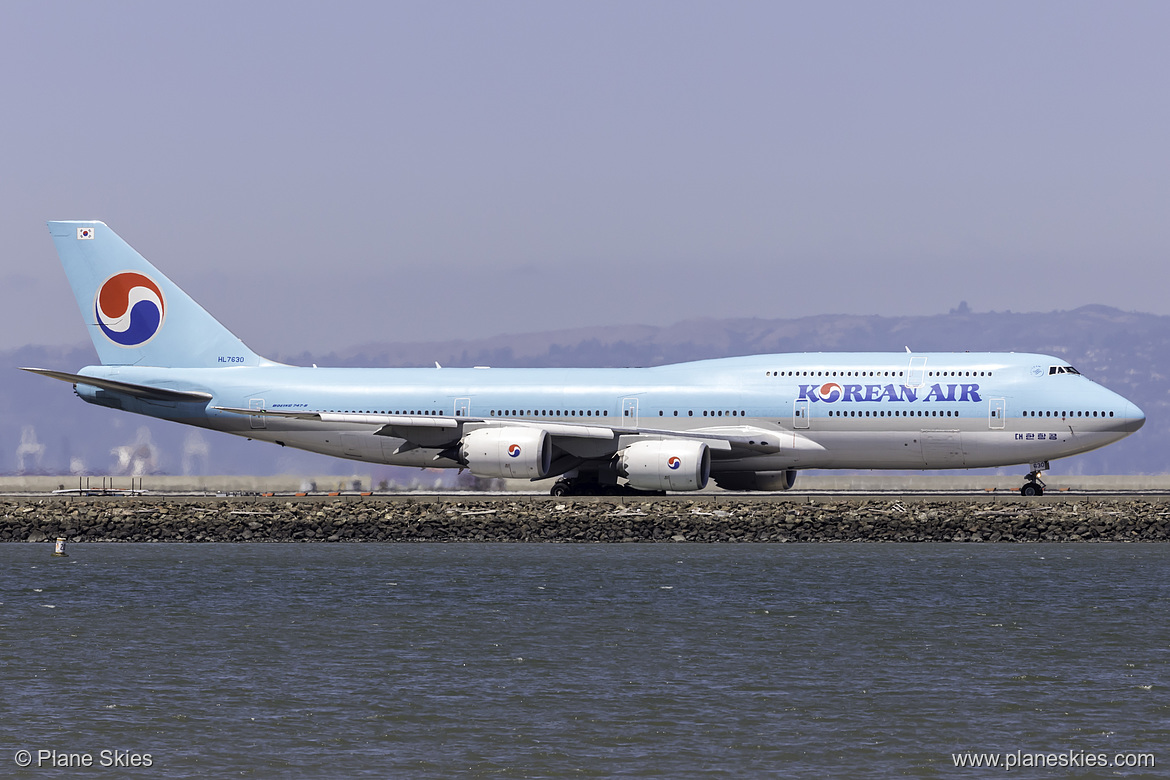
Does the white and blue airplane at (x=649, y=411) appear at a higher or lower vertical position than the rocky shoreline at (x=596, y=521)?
higher

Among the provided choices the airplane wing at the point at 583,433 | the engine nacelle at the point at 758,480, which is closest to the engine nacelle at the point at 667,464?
the airplane wing at the point at 583,433

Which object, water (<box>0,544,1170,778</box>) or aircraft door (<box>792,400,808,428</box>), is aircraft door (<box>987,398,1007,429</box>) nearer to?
water (<box>0,544,1170,778</box>)

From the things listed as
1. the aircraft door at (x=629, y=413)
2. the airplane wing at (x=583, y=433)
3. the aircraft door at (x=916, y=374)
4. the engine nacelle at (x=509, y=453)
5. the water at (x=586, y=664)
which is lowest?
the water at (x=586, y=664)

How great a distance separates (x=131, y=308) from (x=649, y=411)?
21399mm

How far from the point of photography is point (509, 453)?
4928 cm

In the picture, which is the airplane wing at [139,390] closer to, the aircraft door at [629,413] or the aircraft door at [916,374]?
the aircraft door at [629,413]

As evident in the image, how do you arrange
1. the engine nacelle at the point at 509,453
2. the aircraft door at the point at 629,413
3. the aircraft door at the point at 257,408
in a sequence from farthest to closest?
1. the aircraft door at the point at 257,408
2. the aircraft door at the point at 629,413
3. the engine nacelle at the point at 509,453

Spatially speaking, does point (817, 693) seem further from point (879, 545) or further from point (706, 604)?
point (879, 545)

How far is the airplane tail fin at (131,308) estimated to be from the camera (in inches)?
2263

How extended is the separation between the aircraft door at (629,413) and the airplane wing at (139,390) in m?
15.7

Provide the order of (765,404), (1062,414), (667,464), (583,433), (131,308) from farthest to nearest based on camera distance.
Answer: (131,308), (765,404), (583,433), (1062,414), (667,464)

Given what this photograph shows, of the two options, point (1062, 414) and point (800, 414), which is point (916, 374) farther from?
point (1062, 414)

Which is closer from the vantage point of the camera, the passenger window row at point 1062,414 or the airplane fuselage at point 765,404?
the passenger window row at point 1062,414

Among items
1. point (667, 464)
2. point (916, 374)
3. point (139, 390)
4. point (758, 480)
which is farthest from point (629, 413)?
point (139, 390)
